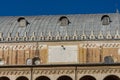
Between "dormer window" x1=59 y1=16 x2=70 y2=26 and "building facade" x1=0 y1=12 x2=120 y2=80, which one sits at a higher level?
"dormer window" x1=59 y1=16 x2=70 y2=26

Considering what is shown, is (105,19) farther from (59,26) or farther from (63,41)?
(63,41)

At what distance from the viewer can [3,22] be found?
60.7 metres

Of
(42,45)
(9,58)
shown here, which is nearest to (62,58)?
(42,45)

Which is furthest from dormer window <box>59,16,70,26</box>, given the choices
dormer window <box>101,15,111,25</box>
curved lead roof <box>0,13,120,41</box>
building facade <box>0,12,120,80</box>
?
dormer window <box>101,15,111,25</box>

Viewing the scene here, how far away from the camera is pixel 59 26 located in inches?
2296

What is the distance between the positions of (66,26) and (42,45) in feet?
13.0

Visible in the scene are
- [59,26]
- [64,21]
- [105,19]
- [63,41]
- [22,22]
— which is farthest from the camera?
[22,22]

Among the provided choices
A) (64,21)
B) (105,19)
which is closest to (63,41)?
(64,21)

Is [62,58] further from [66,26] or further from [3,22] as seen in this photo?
[3,22]

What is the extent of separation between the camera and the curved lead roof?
186 ft

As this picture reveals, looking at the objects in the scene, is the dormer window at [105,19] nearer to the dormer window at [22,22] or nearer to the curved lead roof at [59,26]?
the curved lead roof at [59,26]

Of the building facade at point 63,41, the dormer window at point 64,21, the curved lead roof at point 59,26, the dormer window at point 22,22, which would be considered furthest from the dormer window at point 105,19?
the dormer window at point 22,22

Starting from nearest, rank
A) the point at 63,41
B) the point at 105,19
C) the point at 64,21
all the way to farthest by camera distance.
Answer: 1. the point at 63,41
2. the point at 105,19
3. the point at 64,21

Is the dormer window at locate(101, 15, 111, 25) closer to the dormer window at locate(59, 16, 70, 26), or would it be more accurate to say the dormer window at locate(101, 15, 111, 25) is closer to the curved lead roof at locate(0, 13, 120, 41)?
the curved lead roof at locate(0, 13, 120, 41)
